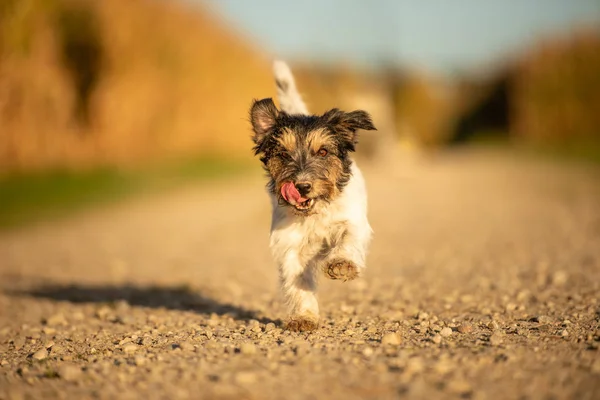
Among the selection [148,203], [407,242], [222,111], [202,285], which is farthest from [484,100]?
[202,285]

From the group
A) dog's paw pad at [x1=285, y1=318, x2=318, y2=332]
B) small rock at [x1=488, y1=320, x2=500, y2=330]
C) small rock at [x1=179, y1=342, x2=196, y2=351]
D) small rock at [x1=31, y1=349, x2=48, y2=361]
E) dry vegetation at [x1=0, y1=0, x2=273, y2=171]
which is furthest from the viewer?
dry vegetation at [x1=0, y1=0, x2=273, y2=171]

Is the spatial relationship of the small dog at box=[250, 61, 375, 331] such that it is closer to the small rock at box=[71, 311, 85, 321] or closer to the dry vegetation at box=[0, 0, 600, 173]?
the small rock at box=[71, 311, 85, 321]

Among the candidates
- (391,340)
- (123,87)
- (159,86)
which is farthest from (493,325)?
(159,86)

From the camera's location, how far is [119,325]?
6020 mm

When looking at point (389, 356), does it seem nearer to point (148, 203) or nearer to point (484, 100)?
point (148, 203)

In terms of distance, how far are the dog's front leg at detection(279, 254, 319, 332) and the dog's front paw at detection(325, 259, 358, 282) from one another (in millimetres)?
544

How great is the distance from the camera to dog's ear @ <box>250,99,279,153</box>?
5.79m

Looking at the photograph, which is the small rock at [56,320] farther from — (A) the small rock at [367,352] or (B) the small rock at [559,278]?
(B) the small rock at [559,278]

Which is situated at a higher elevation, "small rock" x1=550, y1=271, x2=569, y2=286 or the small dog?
the small dog

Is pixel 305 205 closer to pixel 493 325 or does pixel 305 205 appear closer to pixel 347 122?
pixel 347 122

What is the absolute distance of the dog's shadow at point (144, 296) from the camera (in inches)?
268

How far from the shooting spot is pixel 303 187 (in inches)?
204

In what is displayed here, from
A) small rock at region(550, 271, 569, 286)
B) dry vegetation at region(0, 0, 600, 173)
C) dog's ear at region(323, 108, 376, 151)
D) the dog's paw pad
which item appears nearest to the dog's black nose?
dog's ear at region(323, 108, 376, 151)

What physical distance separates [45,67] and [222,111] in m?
10.9
